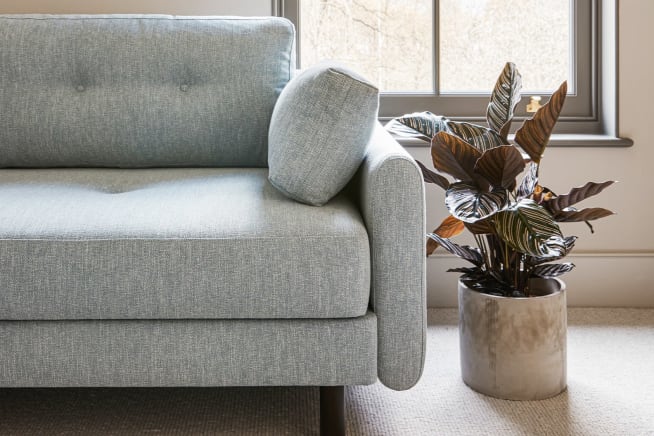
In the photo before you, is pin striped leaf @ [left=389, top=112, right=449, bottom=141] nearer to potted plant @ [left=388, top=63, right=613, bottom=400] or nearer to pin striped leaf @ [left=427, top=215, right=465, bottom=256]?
potted plant @ [left=388, top=63, right=613, bottom=400]

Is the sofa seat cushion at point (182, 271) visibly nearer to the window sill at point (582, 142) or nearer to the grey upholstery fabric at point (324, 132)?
the grey upholstery fabric at point (324, 132)

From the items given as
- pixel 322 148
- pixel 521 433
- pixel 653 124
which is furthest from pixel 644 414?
pixel 653 124

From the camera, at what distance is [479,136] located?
2.00 meters

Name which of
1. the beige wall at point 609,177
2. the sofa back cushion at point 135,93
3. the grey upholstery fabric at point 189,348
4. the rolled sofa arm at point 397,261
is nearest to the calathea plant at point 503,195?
the rolled sofa arm at point 397,261

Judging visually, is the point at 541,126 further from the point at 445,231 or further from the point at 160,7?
the point at 160,7

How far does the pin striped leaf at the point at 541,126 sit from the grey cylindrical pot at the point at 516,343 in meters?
0.35

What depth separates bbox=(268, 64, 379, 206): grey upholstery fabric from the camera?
176cm

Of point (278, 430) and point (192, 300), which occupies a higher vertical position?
point (192, 300)

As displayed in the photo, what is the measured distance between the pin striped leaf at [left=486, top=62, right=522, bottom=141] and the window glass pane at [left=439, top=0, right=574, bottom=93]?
832 mm

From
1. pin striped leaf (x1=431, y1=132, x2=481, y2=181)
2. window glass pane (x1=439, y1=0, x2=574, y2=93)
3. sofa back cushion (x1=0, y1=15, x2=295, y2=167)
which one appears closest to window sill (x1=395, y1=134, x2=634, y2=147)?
window glass pane (x1=439, y1=0, x2=574, y2=93)

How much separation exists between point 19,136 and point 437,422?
1356mm

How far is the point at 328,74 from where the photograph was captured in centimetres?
176

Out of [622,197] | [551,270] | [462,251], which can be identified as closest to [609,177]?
[622,197]

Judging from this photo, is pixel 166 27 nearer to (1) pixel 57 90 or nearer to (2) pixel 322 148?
(1) pixel 57 90
